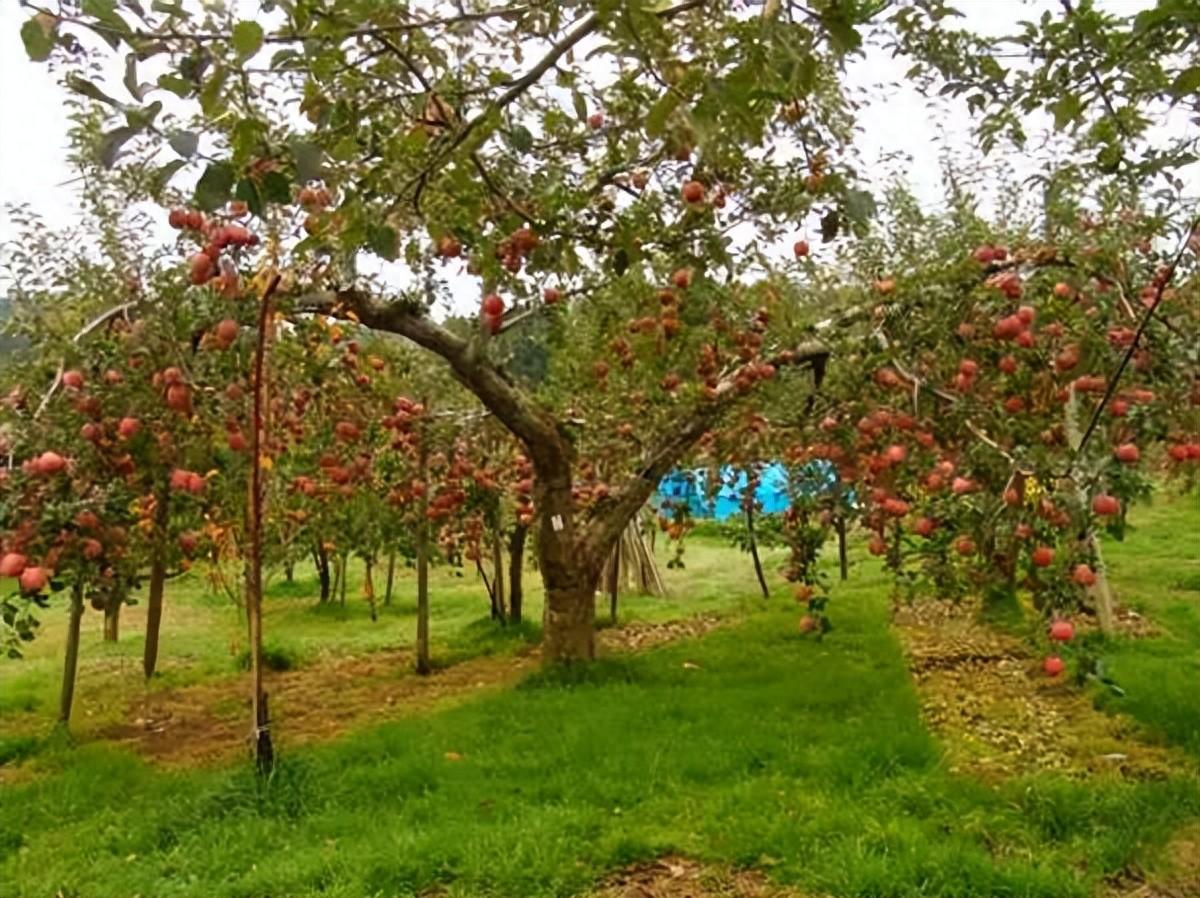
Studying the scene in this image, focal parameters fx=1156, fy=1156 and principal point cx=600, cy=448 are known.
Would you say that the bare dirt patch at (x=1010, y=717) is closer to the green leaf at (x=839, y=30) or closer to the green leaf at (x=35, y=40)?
the green leaf at (x=839, y=30)

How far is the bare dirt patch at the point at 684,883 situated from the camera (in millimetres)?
3824

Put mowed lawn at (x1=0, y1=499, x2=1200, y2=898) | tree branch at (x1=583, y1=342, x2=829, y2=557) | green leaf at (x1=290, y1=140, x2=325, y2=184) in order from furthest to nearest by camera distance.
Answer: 1. tree branch at (x1=583, y1=342, x2=829, y2=557)
2. mowed lawn at (x1=0, y1=499, x2=1200, y2=898)
3. green leaf at (x1=290, y1=140, x2=325, y2=184)

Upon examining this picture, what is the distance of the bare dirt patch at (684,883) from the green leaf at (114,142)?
2899 mm

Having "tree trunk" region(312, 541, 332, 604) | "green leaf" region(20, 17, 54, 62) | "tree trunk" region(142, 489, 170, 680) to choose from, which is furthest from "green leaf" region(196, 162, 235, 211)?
"tree trunk" region(312, 541, 332, 604)

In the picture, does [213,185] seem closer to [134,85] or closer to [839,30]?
[134,85]

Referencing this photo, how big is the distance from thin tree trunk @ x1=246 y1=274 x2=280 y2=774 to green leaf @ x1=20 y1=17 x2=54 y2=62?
86.0 inches

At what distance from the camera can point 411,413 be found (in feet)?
22.6

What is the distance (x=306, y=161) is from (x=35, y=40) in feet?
1.57

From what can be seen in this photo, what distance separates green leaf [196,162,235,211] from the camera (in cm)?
183

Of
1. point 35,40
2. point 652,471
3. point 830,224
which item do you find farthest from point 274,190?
point 652,471

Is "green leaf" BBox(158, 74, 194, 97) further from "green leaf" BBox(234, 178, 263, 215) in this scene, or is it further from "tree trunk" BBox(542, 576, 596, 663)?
"tree trunk" BBox(542, 576, 596, 663)

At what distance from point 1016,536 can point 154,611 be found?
599 cm

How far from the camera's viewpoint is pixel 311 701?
724cm

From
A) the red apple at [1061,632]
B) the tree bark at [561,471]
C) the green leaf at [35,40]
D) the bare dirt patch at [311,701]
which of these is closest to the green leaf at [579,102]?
the green leaf at [35,40]
